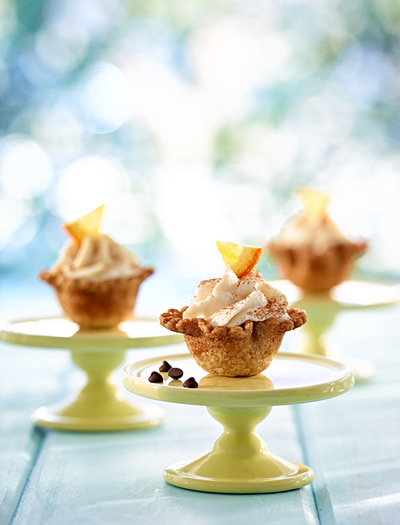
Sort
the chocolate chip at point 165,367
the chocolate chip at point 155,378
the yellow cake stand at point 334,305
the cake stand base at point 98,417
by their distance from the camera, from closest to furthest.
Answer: the chocolate chip at point 155,378 → the chocolate chip at point 165,367 → the cake stand base at point 98,417 → the yellow cake stand at point 334,305

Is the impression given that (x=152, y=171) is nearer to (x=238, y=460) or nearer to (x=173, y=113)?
(x=173, y=113)

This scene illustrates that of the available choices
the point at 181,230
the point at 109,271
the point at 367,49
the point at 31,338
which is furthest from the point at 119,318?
the point at 367,49

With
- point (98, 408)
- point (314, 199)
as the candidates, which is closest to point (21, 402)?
point (98, 408)

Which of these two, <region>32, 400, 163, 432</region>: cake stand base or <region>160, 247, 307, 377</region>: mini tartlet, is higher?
<region>160, 247, 307, 377</region>: mini tartlet

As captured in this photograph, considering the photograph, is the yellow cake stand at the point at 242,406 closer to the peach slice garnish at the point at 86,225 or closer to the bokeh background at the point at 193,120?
the peach slice garnish at the point at 86,225

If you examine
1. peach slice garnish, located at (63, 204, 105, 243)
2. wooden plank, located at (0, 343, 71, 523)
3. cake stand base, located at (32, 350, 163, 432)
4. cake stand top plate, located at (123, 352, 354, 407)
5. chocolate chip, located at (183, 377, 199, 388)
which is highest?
peach slice garnish, located at (63, 204, 105, 243)

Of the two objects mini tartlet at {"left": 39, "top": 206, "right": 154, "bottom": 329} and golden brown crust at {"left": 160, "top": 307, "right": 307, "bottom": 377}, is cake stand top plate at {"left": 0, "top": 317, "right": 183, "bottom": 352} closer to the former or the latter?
mini tartlet at {"left": 39, "top": 206, "right": 154, "bottom": 329}

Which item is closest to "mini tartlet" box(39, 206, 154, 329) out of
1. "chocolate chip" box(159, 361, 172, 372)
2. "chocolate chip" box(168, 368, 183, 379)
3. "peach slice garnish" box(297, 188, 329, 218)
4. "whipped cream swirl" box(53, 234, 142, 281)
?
"whipped cream swirl" box(53, 234, 142, 281)

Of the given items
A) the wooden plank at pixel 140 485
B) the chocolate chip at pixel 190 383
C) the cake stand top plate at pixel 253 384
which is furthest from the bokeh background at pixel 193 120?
the chocolate chip at pixel 190 383
